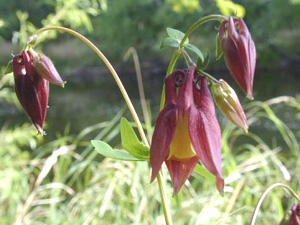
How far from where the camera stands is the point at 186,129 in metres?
0.56

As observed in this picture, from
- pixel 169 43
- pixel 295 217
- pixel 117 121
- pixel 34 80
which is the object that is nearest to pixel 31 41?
pixel 34 80

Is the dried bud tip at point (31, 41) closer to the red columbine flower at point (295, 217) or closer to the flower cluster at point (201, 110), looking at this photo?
the flower cluster at point (201, 110)

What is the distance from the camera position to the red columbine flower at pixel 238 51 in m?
0.55

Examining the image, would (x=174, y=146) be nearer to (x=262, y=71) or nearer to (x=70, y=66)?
(x=262, y=71)

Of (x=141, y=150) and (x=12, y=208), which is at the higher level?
(x=141, y=150)

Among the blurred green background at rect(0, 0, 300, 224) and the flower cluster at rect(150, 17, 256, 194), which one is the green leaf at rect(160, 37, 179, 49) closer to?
the flower cluster at rect(150, 17, 256, 194)

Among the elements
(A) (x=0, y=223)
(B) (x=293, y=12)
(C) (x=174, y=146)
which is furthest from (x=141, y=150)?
(B) (x=293, y=12)

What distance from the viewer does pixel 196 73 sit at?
582 millimetres

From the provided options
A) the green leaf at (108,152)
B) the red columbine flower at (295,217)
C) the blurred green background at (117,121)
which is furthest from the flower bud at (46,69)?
the blurred green background at (117,121)

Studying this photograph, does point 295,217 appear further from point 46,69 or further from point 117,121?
point 117,121

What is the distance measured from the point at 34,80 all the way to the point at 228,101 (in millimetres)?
261

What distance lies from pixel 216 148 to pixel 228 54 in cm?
11

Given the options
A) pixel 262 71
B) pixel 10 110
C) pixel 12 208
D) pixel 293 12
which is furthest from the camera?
pixel 262 71

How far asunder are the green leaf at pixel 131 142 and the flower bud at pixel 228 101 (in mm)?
167
